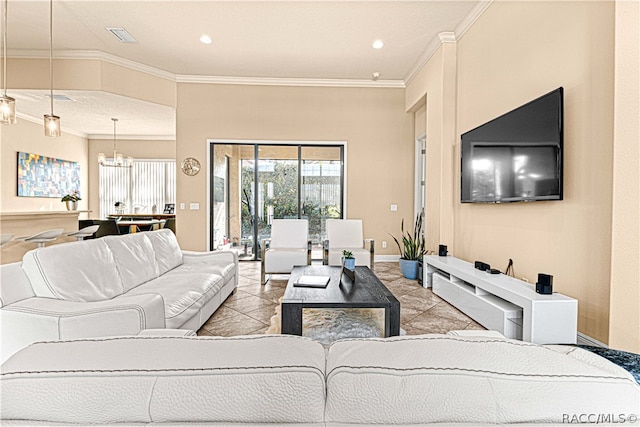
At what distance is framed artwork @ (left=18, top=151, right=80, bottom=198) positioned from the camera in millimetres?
7219

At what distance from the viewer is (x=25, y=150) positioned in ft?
23.8

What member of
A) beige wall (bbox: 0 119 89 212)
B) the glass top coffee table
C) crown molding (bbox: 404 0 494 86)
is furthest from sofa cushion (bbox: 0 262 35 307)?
beige wall (bbox: 0 119 89 212)

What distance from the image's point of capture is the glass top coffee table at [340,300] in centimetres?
246

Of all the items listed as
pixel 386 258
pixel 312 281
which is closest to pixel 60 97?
pixel 312 281

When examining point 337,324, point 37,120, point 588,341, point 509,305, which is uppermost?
point 37,120

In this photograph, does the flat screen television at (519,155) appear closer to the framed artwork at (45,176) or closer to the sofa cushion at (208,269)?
the sofa cushion at (208,269)

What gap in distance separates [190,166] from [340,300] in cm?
474

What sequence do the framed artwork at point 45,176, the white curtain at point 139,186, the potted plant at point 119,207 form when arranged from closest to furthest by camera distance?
1. the framed artwork at point 45,176
2. the potted plant at point 119,207
3. the white curtain at point 139,186

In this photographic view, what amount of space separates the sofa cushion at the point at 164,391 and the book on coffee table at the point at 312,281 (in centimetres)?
245

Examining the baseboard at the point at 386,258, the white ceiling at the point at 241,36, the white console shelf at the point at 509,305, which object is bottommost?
the baseboard at the point at 386,258

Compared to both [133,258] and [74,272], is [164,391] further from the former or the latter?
[133,258]

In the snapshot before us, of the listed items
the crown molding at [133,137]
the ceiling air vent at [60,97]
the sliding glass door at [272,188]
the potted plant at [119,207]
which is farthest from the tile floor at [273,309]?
the crown molding at [133,137]

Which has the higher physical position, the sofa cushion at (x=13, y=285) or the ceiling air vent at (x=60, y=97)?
the ceiling air vent at (x=60, y=97)

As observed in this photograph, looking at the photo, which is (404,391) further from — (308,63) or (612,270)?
(308,63)
